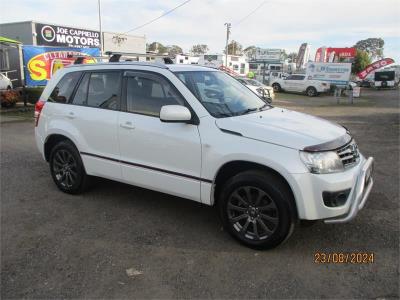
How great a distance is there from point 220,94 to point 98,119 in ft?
5.21

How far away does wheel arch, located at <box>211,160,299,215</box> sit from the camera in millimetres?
3496

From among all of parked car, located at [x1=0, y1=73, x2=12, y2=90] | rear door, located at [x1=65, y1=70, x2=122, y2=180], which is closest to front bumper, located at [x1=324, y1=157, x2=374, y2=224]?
rear door, located at [x1=65, y1=70, x2=122, y2=180]

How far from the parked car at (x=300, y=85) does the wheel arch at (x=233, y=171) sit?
92.1 ft

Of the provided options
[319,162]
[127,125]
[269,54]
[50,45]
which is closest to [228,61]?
[269,54]

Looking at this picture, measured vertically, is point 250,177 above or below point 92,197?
above

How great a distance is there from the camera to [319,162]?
3.33 metres

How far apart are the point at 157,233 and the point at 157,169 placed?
0.72 m

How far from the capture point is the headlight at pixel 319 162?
3.32 metres

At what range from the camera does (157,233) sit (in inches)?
163

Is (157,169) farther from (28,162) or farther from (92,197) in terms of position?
(28,162)

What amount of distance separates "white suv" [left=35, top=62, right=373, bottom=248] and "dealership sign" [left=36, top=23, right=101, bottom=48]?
1943cm

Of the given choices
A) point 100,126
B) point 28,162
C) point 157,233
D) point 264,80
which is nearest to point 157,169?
point 157,233

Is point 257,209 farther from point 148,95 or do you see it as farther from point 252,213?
point 148,95

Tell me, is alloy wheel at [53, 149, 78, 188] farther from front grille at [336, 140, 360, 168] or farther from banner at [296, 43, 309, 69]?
banner at [296, 43, 309, 69]
